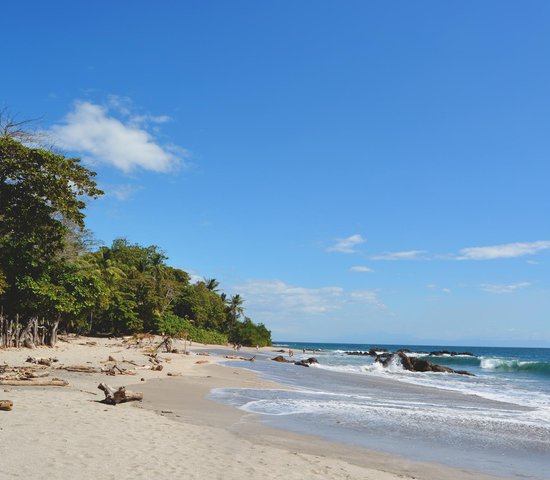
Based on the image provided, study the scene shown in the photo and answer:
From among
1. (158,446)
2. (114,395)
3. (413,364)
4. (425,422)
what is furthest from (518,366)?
A: (158,446)

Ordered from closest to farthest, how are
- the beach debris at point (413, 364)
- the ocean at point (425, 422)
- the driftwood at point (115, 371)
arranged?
the ocean at point (425, 422), the driftwood at point (115, 371), the beach debris at point (413, 364)

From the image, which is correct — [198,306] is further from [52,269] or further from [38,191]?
[38,191]

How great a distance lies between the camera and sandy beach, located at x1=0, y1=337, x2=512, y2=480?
23.4ft

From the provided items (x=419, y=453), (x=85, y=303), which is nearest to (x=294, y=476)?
(x=419, y=453)

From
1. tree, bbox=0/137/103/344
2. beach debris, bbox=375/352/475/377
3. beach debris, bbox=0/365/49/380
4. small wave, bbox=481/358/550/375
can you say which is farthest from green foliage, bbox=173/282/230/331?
beach debris, bbox=0/365/49/380

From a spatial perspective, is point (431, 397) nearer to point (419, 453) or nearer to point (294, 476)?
point (419, 453)

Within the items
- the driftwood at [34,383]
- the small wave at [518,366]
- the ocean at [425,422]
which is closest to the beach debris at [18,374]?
the driftwood at [34,383]

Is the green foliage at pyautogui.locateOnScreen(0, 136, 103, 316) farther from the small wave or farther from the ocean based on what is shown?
the small wave

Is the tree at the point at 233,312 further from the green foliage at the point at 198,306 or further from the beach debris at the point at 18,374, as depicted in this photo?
the beach debris at the point at 18,374

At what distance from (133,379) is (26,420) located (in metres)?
10.8

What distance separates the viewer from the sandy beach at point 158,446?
714 cm

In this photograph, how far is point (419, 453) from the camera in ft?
34.8

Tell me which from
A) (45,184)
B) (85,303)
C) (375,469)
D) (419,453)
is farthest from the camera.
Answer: (85,303)

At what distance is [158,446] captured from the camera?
8.62m
